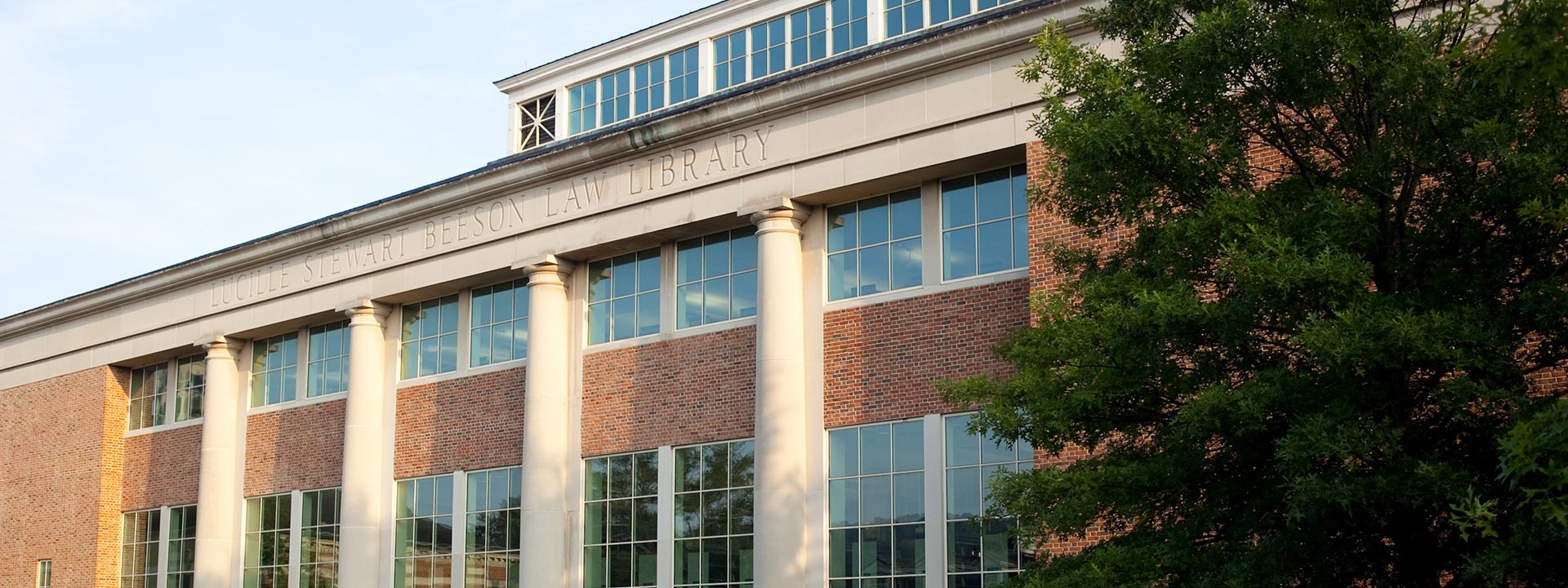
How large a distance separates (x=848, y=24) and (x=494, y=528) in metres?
11.4

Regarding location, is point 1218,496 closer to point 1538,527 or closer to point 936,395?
point 1538,527

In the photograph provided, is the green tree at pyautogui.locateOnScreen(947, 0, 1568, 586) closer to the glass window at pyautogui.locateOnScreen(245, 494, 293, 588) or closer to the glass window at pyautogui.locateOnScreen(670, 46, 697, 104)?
the glass window at pyautogui.locateOnScreen(670, 46, 697, 104)

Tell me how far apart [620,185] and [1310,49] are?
16933mm

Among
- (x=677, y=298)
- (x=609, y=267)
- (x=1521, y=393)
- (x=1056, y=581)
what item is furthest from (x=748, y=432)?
(x=1521, y=393)

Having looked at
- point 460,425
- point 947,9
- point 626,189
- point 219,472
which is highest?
point 947,9

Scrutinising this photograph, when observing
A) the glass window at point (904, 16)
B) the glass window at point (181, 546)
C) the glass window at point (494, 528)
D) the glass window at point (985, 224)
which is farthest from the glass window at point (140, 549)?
the glass window at point (985, 224)

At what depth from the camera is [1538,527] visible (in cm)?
1132

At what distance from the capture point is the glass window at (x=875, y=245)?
25438 mm

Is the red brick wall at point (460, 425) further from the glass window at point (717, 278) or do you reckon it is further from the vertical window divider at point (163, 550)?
the vertical window divider at point (163, 550)

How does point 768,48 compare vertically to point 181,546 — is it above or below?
above

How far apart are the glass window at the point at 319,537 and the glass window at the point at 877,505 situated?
12.5 metres

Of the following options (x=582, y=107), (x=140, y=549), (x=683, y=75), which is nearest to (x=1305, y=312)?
(x=683, y=75)

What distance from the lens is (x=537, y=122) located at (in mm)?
37844

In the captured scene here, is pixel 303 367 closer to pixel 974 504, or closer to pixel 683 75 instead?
pixel 683 75
